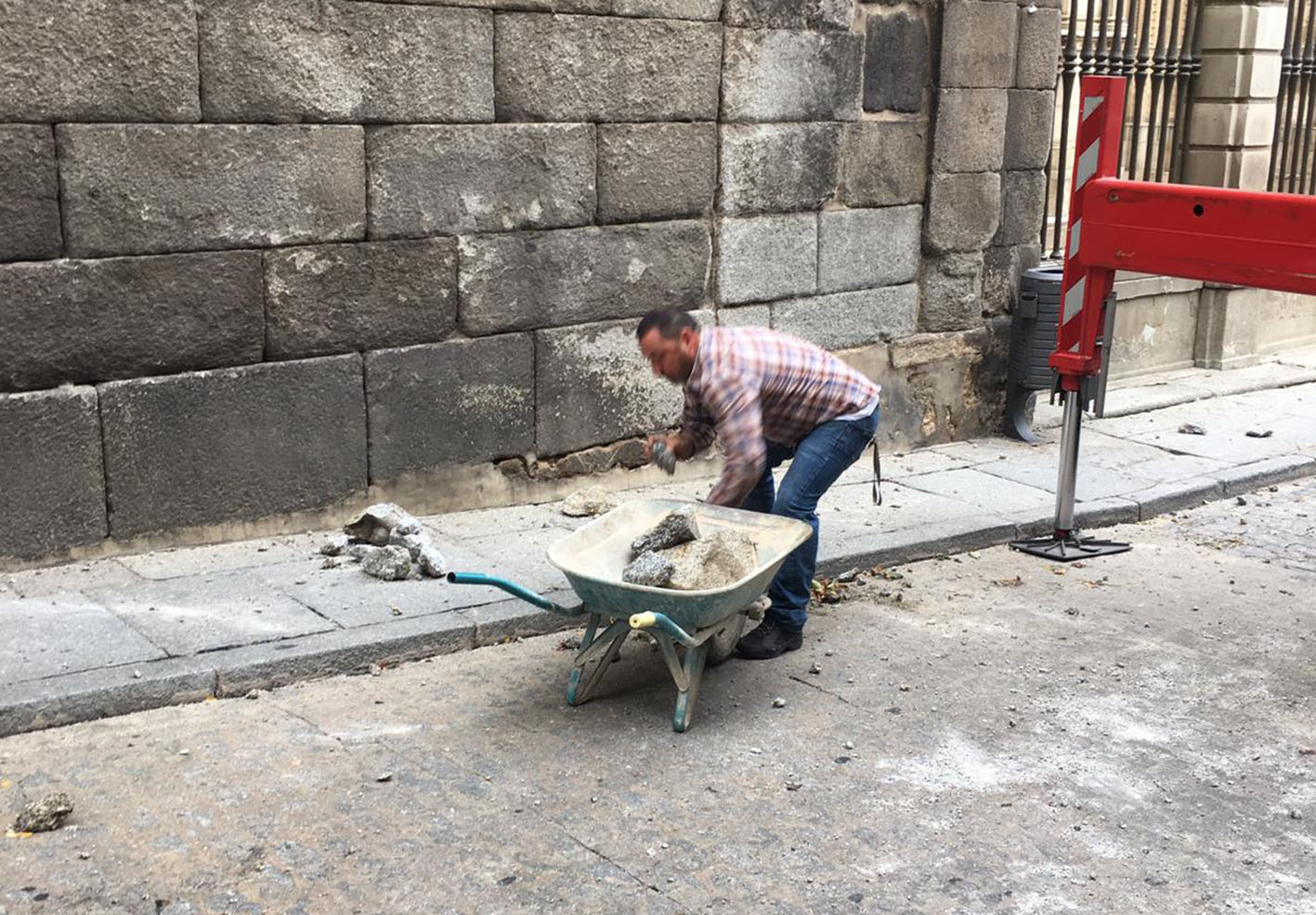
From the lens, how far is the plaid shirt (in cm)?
503

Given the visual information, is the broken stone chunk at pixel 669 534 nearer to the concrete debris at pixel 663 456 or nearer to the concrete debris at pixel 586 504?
the concrete debris at pixel 663 456

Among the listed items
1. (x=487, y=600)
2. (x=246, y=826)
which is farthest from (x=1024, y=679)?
(x=246, y=826)

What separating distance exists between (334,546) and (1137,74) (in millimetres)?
7076

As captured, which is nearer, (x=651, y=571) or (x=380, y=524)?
(x=651, y=571)

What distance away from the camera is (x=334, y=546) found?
6238 mm

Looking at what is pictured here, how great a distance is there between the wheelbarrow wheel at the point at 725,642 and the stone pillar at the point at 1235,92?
7.26m

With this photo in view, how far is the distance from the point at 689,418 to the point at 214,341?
213 centimetres

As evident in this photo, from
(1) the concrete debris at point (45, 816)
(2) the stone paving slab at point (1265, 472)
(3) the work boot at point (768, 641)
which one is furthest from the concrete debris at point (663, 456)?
(2) the stone paving slab at point (1265, 472)

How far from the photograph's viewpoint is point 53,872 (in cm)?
375

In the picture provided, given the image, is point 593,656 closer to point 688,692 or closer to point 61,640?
point 688,692

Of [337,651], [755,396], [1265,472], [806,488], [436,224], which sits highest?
[436,224]

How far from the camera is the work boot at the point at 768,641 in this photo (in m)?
5.49

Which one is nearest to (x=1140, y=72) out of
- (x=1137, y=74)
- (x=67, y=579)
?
(x=1137, y=74)

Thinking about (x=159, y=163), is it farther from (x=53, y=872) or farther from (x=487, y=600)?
(x=53, y=872)
